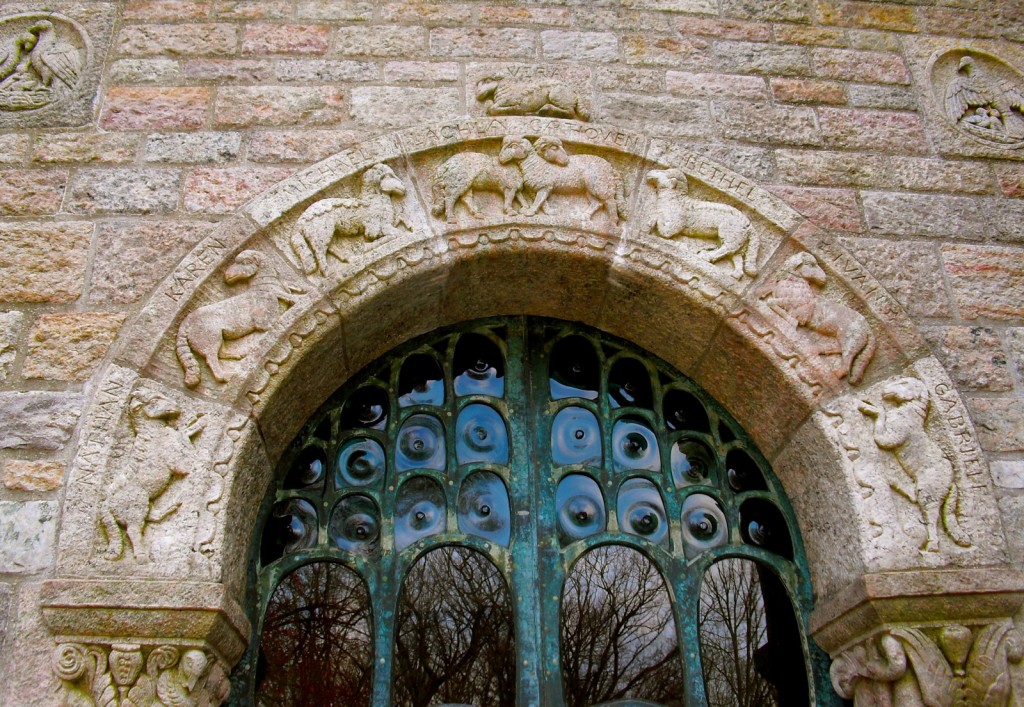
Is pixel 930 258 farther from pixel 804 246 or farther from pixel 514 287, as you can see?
pixel 514 287

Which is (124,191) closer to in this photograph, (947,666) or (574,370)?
(574,370)

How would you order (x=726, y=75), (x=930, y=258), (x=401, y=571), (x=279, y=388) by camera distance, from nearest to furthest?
(x=279, y=388) < (x=401, y=571) < (x=930, y=258) < (x=726, y=75)

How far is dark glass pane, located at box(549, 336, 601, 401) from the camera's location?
10.7ft

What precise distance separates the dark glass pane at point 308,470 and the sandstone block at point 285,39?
154 cm

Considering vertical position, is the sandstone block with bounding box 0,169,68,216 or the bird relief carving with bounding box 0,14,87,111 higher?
the bird relief carving with bounding box 0,14,87,111

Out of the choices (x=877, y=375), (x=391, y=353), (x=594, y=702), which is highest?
(x=391, y=353)

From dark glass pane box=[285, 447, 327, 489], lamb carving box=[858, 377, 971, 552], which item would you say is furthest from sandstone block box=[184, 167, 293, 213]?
lamb carving box=[858, 377, 971, 552]

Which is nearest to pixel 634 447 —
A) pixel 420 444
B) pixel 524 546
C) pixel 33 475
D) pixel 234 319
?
pixel 524 546

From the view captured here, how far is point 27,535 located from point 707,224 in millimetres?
2355

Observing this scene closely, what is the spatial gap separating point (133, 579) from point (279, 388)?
696 mm

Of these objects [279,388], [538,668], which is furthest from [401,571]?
[279,388]

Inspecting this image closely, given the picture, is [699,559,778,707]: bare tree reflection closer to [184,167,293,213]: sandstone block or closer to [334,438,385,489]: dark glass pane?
[334,438,385,489]: dark glass pane

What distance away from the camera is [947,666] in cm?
243

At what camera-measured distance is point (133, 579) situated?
2320 millimetres
